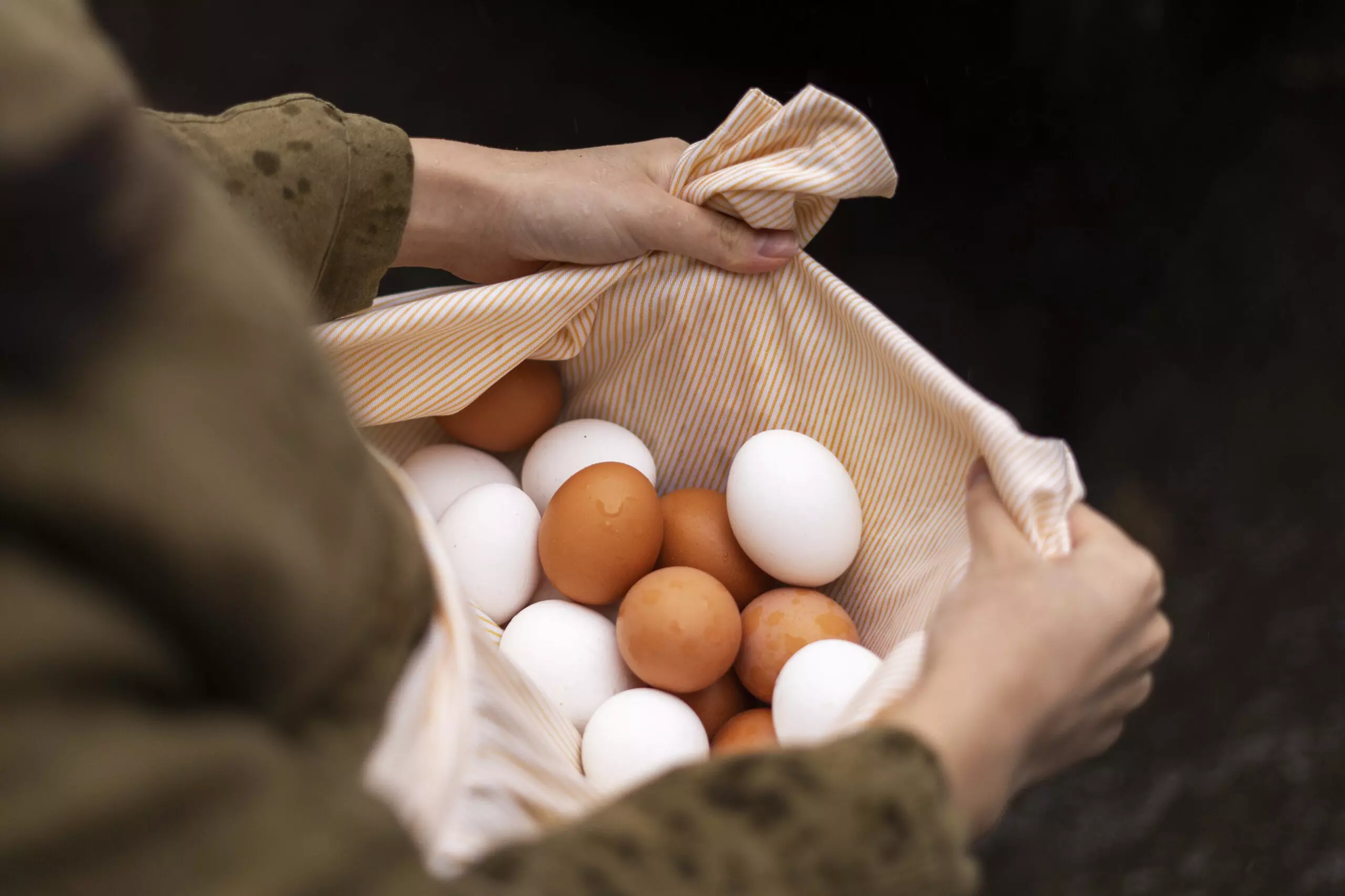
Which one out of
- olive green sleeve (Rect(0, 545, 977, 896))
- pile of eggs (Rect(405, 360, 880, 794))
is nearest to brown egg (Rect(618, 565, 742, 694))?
pile of eggs (Rect(405, 360, 880, 794))

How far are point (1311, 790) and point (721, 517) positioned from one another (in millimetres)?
383

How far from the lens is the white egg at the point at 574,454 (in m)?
0.52

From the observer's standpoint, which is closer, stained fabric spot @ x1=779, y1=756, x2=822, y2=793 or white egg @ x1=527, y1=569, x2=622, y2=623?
stained fabric spot @ x1=779, y1=756, x2=822, y2=793

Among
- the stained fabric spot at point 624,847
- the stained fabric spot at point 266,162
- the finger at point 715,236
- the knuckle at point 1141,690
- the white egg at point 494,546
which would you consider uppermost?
the finger at point 715,236

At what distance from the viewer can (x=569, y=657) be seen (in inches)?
18.7

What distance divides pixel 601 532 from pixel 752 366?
127 millimetres

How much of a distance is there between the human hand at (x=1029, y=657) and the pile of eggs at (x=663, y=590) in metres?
0.10

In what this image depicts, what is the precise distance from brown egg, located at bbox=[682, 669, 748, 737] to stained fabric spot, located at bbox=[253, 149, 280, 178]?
1.09ft

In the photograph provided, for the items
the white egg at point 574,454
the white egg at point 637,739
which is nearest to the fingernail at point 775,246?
the white egg at point 574,454

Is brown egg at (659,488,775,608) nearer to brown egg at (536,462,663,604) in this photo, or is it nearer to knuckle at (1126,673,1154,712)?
brown egg at (536,462,663,604)

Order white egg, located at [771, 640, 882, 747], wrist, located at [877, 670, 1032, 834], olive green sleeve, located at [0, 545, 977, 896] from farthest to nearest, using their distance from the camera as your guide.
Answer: white egg, located at [771, 640, 882, 747]
wrist, located at [877, 670, 1032, 834]
olive green sleeve, located at [0, 545, 977, 896]

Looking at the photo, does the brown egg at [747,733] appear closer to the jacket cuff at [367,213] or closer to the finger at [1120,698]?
the finger at [1120,698]

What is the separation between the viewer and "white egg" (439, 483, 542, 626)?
50cm

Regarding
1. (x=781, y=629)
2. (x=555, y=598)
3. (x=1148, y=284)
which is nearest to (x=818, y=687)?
(x=781, y=629)
